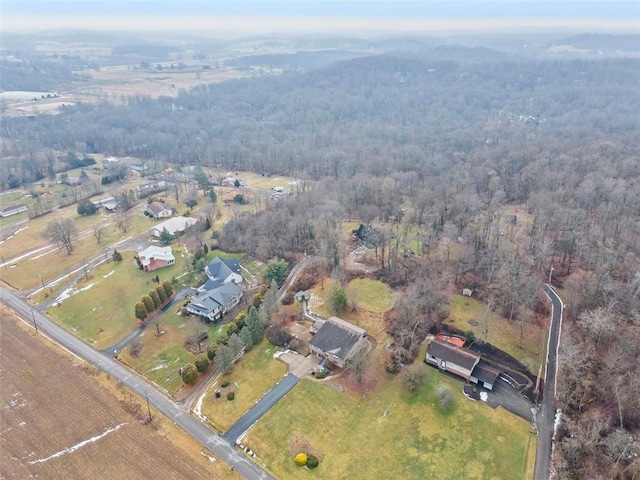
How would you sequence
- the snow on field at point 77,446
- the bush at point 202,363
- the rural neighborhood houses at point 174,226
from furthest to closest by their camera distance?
1. the rural neighborhood houses at point 174,226
2. the bush at point 202,363
3. the snow on field at point 77,446

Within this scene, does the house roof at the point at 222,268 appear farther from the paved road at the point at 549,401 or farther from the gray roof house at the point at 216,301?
the paved road at the point at 549,401

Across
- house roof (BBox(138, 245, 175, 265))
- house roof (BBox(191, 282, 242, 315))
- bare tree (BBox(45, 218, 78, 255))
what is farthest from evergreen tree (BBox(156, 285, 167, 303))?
bare tree (BBox(45, 218, 78, 255))

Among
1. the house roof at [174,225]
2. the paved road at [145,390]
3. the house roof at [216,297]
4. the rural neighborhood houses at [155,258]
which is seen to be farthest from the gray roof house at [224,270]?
the house roof at [174,225]

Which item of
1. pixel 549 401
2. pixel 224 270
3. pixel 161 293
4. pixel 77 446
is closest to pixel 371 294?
pixel 224 270

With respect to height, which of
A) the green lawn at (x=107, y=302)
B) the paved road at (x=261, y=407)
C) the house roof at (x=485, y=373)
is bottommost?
the green lawn at (x=107, y=302)

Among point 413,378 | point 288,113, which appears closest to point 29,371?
point 413,378
